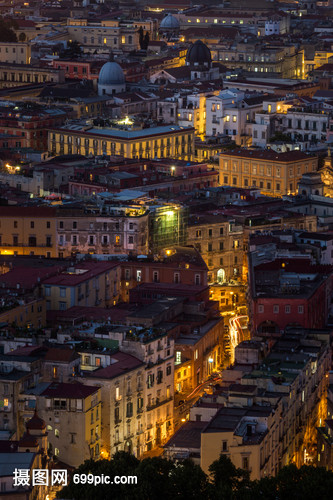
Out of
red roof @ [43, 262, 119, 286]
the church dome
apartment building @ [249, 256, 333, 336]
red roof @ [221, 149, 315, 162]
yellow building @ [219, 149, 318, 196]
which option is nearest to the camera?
the church dome

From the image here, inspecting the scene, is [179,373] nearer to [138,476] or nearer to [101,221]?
[138,476]

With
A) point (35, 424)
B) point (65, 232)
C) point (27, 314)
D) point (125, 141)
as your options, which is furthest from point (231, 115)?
point (35, 424)

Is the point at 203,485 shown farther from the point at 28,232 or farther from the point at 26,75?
the point at 26,75

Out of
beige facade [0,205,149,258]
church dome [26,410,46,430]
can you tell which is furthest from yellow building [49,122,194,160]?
church dome [26,410,46,430]

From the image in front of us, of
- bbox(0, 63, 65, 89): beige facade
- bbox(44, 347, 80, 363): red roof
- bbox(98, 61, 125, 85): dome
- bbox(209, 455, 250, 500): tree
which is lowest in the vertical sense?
bbox(0, 63, 65, 89): beige facade

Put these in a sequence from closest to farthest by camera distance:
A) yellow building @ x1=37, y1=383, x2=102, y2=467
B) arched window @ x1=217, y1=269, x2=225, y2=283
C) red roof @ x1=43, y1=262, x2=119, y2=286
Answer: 1. yellow building @ x1=37, y1=383, x2=102, y2=467
2. red roof @ x1=43, y1=262, x2=119, y2=286
3. arched window @ x1=217, y1=269, x2=225, y2=283

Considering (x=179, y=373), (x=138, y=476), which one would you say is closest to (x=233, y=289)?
(x=179, y=373)

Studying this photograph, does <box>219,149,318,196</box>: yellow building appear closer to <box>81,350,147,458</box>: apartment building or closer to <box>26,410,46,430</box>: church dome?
Result: <box>81,350,147,458</box>: apartment building
